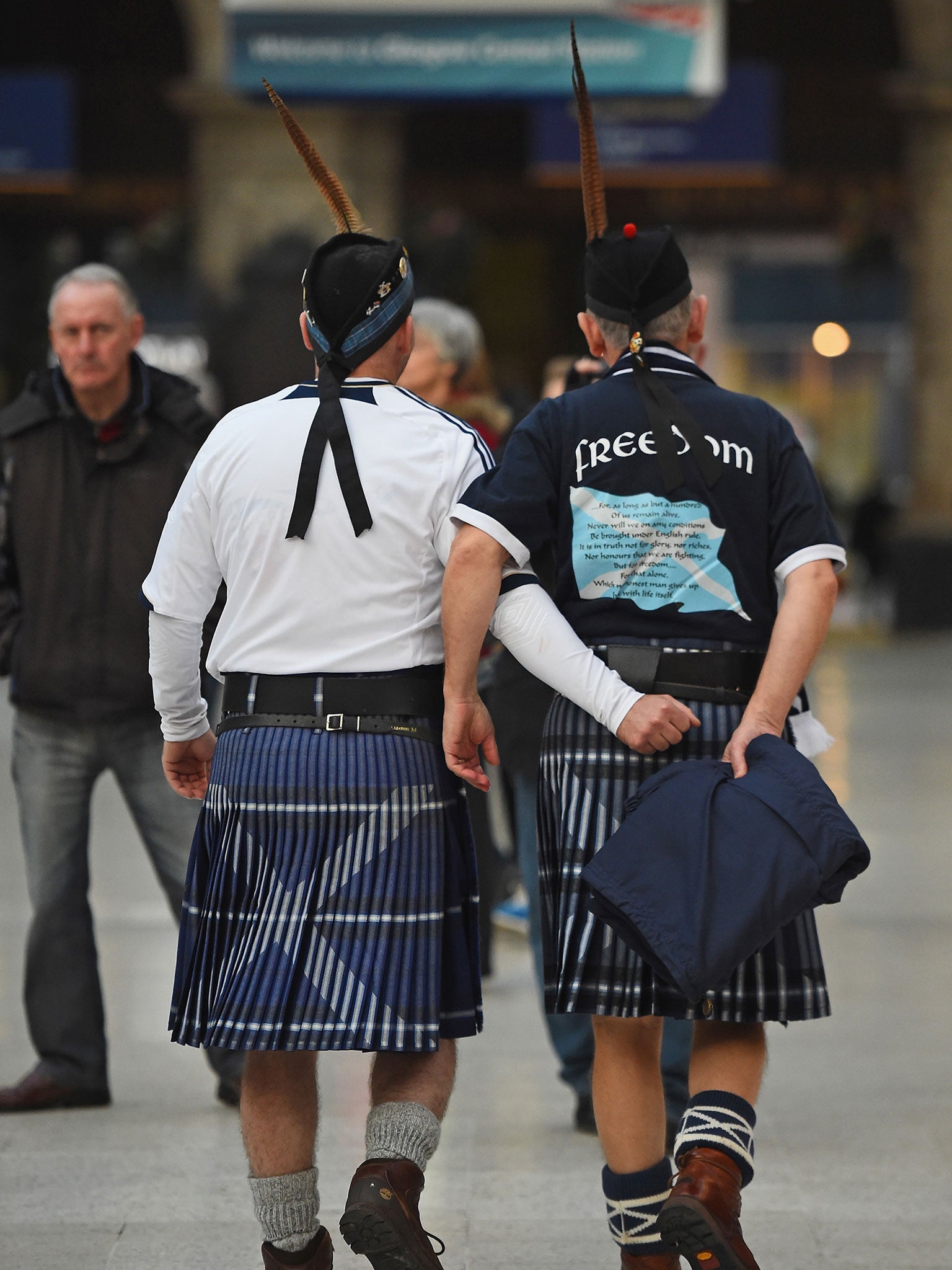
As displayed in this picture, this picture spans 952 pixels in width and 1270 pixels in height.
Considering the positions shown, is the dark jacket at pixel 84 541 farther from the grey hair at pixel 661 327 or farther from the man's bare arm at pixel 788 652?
the man's bare arm at pixel 788 652

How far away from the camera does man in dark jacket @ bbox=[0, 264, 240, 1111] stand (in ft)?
14.1

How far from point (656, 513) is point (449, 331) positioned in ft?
6.39

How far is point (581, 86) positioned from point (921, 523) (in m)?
13.8

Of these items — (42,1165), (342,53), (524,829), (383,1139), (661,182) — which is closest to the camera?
(383,1139)

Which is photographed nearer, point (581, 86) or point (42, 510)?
point (581, 86)

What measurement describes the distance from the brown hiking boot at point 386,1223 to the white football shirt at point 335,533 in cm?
78

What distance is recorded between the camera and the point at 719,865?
112 inches

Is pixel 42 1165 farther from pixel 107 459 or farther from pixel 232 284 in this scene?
pixel 232 284

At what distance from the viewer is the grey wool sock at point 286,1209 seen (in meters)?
3.00

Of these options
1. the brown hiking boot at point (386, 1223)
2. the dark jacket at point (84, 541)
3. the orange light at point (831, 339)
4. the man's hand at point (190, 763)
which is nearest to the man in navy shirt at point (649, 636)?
the brown hiking boot at point (386, 1223)

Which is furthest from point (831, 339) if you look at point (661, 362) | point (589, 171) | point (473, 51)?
point (661, 362)

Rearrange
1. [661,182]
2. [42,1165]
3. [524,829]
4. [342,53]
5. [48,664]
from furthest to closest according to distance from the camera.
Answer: [661,182]
[342,53]
[524,829]
[48,664]
[42,1165]

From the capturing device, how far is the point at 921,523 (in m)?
16.5

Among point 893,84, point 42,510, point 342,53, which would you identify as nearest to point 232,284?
point 342,53
